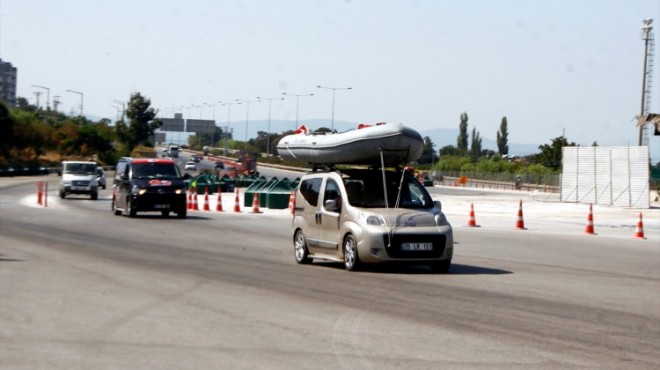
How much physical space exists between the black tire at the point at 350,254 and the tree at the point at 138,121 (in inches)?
5095

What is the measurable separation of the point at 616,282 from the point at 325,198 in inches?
204

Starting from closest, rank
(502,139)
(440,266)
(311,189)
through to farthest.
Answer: (440,266) < (311,189) < (502,139)

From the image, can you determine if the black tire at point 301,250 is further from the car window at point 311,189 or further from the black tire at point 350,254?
the black tire at point 350,254

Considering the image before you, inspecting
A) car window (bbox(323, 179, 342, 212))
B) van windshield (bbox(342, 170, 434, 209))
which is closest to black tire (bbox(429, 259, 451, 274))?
van windshield (bbox(342, 170, 434, 209))

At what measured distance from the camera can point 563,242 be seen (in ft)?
89.4

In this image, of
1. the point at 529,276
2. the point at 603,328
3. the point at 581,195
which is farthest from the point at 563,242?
the point at 581,195

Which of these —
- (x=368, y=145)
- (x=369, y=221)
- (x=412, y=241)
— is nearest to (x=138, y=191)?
(x=368, y=145)

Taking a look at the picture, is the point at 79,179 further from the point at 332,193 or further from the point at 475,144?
the point at 475,144

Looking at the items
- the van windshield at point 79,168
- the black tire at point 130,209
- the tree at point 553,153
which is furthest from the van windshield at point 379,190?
the tree at point 553,153

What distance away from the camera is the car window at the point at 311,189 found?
61.0ft

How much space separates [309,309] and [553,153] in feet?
406

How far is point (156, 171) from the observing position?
116 ft

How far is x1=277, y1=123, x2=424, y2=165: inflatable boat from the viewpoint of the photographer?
57.1 feet

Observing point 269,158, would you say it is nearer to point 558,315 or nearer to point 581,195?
point 581,195
